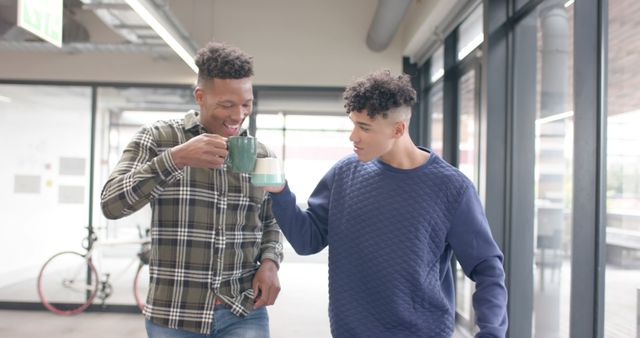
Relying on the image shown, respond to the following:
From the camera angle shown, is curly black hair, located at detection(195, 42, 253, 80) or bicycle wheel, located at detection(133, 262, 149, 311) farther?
bicycle wheel, located at detection(133, 262, 149, 311)

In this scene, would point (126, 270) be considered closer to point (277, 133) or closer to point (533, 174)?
point (277, 133)

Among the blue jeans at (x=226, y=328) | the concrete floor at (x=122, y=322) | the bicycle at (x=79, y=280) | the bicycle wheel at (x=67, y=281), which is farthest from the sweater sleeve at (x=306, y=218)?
the bicycle wheel at (x=67, y=281)

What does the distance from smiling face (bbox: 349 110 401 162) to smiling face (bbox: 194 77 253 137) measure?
0.31 metres

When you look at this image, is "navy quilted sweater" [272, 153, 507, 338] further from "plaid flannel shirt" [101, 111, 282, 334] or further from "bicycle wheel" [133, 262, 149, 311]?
"bicycle wheel" [133, 262, 149, 311]

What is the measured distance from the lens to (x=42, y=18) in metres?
2.01

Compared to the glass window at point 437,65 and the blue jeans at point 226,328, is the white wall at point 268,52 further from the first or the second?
the blue jeans at point 226,328

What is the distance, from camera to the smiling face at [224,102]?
1.33 meters

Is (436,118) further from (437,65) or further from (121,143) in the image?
(121,143)

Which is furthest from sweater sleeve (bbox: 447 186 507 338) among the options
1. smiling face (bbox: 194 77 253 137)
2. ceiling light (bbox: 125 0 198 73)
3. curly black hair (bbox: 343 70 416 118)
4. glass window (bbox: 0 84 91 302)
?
glass window (bbox: 0 84 91 302)

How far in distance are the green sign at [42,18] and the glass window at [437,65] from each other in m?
3.45

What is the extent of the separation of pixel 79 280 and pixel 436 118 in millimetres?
4014

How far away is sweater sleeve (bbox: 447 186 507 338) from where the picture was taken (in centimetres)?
122


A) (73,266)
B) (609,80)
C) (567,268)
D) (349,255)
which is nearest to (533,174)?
(567,268)

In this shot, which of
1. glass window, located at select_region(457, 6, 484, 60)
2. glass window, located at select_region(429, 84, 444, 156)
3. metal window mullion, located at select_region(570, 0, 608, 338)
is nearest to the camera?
metal window mullion, located at select_region(570, 0, 608, 338)
